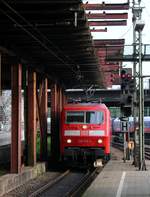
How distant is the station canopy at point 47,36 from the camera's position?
51.1ft

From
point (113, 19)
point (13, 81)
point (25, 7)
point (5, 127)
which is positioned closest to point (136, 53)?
point (113, 19)

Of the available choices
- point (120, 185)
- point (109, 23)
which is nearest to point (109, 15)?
point (109, 23)

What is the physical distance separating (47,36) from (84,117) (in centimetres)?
895

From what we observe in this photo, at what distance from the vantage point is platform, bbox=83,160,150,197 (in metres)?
16.9

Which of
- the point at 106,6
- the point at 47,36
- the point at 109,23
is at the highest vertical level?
the point at 106,6

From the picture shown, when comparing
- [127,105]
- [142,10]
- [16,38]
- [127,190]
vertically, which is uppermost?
[142,10]

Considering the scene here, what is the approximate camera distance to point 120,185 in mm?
19344

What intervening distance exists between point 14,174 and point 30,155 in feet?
12.9

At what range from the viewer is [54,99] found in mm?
32562

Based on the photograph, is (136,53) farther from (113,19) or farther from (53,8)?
(53,8)

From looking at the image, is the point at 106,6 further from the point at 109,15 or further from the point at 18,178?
the point at 18,178

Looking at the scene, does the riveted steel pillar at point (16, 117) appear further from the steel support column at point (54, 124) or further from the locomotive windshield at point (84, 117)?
the steel support column at point (54, 124)

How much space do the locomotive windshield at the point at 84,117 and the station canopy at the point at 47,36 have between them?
87.6 inches

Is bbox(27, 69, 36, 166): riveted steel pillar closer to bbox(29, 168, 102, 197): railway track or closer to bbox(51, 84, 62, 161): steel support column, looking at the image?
bbox(29, 168, 102, 197): railway track
